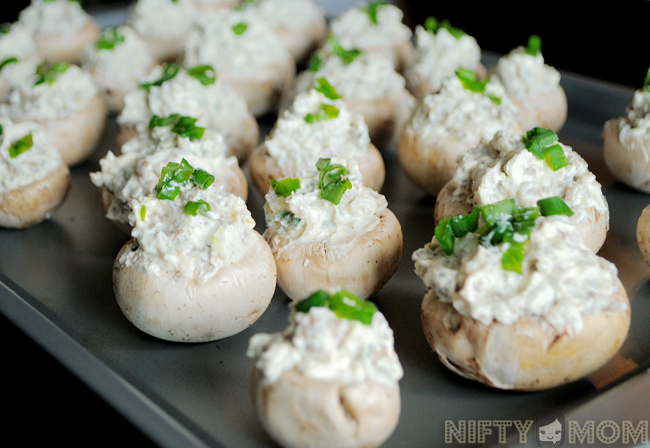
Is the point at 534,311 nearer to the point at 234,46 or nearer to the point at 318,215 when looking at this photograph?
the point at 318,215

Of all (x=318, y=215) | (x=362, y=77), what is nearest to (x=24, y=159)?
(x=318, y=215)

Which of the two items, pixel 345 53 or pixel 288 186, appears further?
pixel 345 53

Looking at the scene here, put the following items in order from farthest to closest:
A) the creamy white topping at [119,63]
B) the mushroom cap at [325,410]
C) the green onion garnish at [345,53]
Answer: the creamy white topping at [119,63] → the green onion garnish at [345,53] → the mushroom cap at [325,410]

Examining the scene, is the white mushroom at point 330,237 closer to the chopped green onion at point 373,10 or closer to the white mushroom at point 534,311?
the white mushroom at point 534,311

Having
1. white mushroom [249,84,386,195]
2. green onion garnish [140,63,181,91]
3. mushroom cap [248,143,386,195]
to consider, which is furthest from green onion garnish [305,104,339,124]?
green onion garnish [140,63,181,91]

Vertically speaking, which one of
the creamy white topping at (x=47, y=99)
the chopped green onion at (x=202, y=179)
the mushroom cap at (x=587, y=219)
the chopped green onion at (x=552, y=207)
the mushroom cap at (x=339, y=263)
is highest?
the chopped green onion at (x=552, y=207)

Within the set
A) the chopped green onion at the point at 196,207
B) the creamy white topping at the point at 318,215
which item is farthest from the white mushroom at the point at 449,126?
the chopped green onion at the point at 196,207

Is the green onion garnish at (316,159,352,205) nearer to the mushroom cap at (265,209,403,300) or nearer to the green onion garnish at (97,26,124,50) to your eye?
the mushroom cap at (265,209,403,300)
